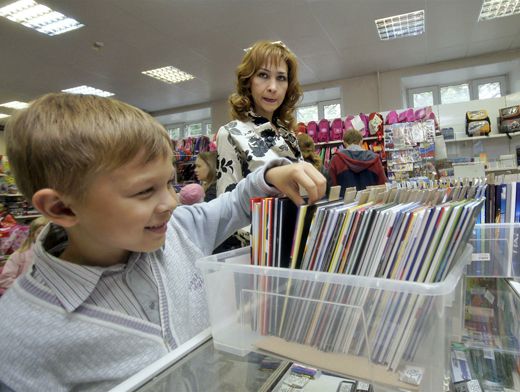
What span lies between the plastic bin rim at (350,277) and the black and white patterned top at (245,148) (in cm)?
61

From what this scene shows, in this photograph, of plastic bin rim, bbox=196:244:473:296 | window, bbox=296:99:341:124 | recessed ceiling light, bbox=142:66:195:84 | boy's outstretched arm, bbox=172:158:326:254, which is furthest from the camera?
window, bbox=296:99:341:124

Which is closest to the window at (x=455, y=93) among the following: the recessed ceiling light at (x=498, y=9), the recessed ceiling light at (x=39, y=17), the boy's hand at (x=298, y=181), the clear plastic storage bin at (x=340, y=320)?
the recessed ceiling light at (x=498, y=9)

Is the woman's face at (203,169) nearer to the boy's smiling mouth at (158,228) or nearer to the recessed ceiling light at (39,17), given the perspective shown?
the recessed ceiling light at (39,17)

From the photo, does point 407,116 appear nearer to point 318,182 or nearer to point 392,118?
point 392,118

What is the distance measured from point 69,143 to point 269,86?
0.89 meters

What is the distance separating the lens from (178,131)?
982 cm

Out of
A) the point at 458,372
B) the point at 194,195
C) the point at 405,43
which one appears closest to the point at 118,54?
the point at 194,195

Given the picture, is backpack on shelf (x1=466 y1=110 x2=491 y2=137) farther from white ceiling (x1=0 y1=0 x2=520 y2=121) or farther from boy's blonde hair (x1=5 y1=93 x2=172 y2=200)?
boy's blonde hair (x1=5 y1=93 x2=172 y2=200)

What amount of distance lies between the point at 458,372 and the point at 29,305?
755 mm

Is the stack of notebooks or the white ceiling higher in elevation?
the white ceiling

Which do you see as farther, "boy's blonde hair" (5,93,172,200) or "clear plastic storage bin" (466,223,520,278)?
"clear plastic storage bin" (466,223,520,278)

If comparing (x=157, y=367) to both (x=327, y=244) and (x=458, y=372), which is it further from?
(x=458, y=372)

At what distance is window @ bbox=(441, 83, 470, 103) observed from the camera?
7035mm

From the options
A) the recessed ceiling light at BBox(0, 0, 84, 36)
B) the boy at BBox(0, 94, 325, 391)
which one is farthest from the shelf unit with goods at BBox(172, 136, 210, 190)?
the boy at BBox(0, 94, 325, 391)
